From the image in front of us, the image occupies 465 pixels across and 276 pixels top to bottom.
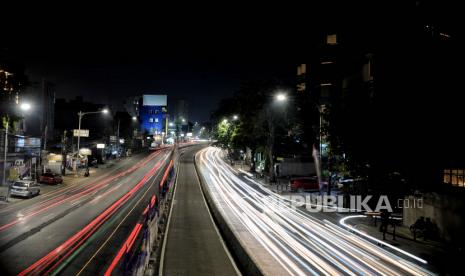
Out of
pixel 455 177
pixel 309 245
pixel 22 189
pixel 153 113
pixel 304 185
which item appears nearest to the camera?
pixel 309 245

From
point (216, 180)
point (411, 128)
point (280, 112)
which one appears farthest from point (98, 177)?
point (411, 128)

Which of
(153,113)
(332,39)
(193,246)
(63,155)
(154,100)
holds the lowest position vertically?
(193,246)

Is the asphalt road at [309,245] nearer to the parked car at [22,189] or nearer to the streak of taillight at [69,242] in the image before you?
the streak of taillight at [69,242]

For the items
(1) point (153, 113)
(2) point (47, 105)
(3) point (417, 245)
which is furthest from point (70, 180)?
(1) point (153, 113)

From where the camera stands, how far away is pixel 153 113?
179 m

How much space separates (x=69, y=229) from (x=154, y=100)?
6399 inches

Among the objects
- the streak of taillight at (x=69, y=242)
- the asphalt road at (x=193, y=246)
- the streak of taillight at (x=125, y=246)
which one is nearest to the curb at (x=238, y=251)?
the asphalt road at (x=193, y=246)

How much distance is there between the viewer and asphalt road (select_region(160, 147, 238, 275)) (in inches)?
640

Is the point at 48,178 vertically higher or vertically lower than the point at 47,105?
lower

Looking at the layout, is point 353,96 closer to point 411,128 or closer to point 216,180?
point 411,128

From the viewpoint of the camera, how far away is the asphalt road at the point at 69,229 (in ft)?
52.9

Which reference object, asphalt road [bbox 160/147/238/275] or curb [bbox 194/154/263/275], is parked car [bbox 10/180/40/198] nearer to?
asphalt road [bbox 160/147/238/275]

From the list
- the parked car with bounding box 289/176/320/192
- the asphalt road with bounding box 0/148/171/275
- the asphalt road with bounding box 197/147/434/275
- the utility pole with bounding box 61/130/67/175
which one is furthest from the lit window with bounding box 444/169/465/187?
the utility pole with bounding box 61/130/67/175

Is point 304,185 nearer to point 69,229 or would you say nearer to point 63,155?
point 69,229
